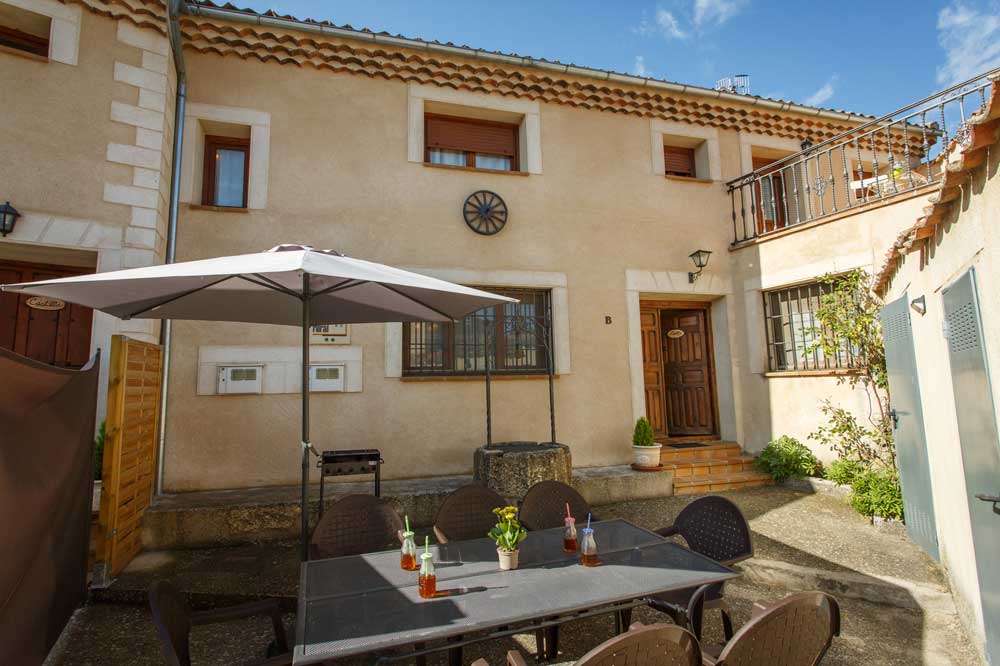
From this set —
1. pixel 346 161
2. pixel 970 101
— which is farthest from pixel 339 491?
pixel 970 101

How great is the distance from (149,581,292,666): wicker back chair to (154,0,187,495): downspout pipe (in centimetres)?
347

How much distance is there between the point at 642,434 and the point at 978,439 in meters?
3.55

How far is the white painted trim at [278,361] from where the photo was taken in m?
5.20

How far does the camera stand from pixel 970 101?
204 inches

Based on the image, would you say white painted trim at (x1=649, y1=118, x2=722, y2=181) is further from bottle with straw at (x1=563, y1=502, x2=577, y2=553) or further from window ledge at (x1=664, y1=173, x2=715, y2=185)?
bottle with straw at (x1=563, y1=502, x2=577, y2=553)

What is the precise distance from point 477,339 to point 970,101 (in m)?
5.74

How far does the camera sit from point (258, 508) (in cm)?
452

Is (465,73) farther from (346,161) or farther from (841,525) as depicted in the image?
(841,525)

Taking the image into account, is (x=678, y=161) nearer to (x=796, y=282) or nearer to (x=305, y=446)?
(x=796, y=282)

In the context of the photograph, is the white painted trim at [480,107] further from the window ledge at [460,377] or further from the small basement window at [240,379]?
the small basement window at [240,379]

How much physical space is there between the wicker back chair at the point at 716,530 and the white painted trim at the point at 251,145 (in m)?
5.14

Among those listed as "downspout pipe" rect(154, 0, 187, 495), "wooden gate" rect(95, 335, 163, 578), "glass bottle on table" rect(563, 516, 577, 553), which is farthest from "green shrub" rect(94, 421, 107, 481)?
"glass bottle on table" rect(563, 516, 577, 553)

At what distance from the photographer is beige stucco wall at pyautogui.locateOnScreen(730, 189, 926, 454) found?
18.5ft

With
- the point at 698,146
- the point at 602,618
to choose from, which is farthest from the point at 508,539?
the point at 698,146
